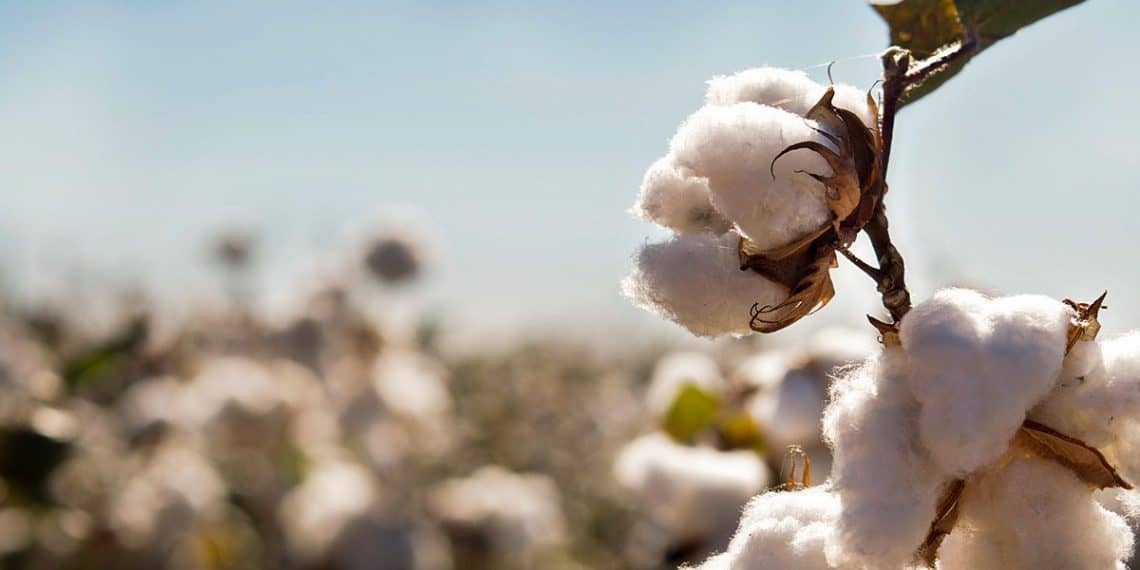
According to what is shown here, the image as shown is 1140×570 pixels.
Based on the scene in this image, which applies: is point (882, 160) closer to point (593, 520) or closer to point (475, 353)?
point (593, 520)

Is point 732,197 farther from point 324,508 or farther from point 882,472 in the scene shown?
point 324,508

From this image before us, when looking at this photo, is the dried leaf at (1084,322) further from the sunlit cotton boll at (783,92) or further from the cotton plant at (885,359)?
the sunlit cotton boll at (783,92)

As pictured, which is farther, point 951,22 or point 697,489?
point 697,489

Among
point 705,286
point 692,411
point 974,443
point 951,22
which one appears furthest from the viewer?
point 692,411

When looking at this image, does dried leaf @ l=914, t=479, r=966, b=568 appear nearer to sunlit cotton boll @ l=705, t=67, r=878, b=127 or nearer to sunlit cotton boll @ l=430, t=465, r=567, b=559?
sunlit cotton boll @ l=705, t=67, r=878, b=127

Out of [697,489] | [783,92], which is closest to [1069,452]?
[783,92]

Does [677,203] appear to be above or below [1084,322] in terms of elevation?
above

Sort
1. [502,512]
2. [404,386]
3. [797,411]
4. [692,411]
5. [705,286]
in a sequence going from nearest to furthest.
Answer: [705,286] → [797,411] → [692,411] → [502,512] → [404,386]

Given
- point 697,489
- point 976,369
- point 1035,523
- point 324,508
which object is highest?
point 976,369
